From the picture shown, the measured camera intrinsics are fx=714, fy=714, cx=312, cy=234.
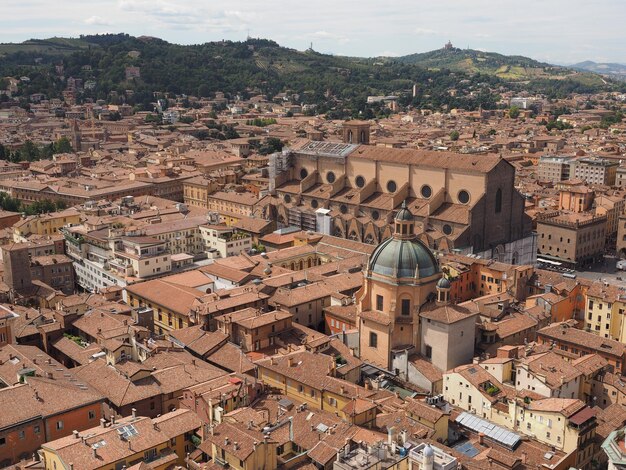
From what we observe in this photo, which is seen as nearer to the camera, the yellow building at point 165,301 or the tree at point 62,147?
the yellow building at point 165,301

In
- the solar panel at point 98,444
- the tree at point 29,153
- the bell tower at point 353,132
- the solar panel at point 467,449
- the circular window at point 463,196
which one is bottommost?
the solar panel at point 467,449

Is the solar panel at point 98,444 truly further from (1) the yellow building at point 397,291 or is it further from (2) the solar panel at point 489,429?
(1) the yellow building at point 397,291

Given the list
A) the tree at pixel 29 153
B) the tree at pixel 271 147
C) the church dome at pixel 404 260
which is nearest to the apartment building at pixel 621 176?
the tree at pixel 271 147

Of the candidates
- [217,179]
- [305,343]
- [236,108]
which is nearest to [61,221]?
[217,179]

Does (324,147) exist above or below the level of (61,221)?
above

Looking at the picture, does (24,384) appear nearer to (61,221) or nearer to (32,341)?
(32,341)

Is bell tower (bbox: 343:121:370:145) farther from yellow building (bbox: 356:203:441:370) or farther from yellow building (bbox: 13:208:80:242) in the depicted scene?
yellow building (bbox: 356:203:441:370)

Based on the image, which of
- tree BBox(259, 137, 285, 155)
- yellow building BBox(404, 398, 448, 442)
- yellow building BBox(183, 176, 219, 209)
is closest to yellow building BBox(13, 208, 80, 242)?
yellow building BBox(183, 176, 219, 209)
